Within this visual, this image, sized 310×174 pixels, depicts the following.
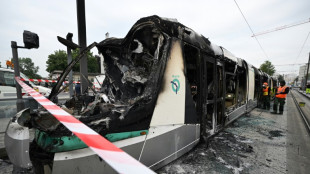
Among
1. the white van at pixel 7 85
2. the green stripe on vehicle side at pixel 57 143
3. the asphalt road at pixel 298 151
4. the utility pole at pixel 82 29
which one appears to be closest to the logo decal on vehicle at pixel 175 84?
the green stripe on vehicle side at pixel 57 143

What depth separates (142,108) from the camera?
1.76m

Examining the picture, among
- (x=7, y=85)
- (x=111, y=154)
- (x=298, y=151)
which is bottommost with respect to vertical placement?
(x=298, y=151)

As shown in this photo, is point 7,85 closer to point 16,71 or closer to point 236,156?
point 16,71

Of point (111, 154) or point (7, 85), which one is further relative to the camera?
point (7, 85)

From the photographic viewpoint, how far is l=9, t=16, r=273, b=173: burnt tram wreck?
55.0 inches

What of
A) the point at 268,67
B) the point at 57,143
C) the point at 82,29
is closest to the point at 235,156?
the point at 57,143

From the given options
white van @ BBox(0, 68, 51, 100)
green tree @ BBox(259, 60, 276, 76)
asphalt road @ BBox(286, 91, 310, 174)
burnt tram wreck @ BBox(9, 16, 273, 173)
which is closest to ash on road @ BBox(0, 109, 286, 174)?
asphalt road @ BBox(286, 91, 310, 174)

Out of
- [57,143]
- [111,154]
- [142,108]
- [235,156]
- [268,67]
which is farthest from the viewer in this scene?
[268,67]

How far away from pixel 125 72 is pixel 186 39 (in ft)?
4.98

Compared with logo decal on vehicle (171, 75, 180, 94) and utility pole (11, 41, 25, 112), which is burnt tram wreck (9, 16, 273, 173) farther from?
utility pole (11, 41, 25, 112)

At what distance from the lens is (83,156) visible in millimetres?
1364

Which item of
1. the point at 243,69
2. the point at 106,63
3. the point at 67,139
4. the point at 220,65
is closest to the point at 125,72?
the point at 106,63

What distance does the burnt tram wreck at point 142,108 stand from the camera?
1.40 metres

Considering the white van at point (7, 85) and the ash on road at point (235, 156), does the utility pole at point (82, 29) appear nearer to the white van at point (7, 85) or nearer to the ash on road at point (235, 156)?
the white van at point (7, 85)
